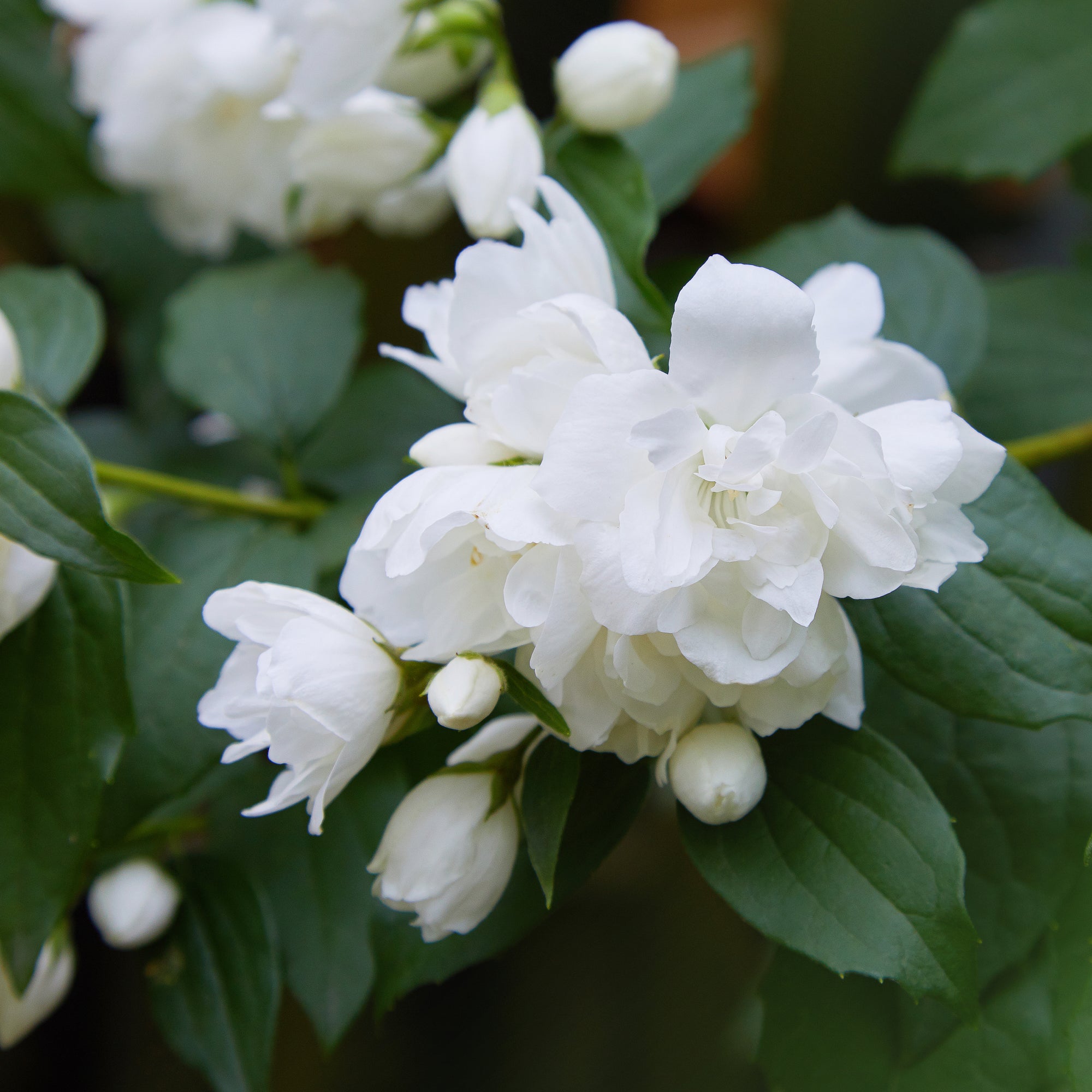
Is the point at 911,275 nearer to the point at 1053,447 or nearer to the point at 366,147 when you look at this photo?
the point at 1053,447

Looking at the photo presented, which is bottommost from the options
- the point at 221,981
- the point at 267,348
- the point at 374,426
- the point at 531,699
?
the point at 221,981

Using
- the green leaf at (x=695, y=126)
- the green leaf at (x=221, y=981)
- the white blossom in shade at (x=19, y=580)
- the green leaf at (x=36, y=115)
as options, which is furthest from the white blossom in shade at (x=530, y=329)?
the green leaf at (x=36, y=115)

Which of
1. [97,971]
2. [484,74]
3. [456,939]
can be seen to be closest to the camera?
[456,939]

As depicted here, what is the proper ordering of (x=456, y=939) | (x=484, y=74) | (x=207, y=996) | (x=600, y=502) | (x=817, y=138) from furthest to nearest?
(x=817, y=138), (x=484, y=74), (x=207, y=996), (x=456, y=939), (x=600, y=502)

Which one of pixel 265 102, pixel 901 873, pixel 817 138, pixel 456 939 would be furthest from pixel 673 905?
pixel 817 138

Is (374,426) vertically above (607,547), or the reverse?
(607,547)

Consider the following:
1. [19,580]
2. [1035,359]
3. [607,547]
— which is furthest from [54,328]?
[1035,359]

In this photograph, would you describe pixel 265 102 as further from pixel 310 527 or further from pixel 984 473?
pixel 984 473
